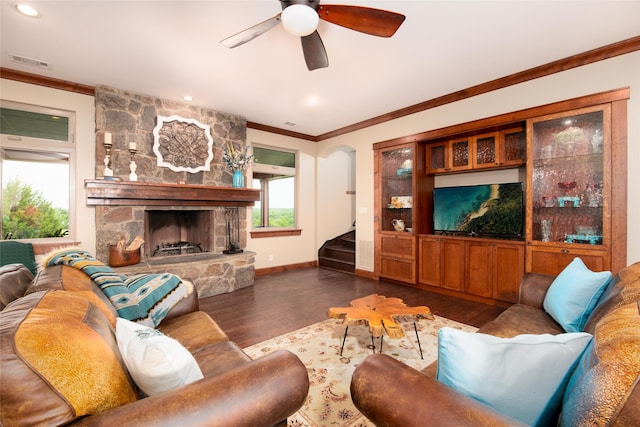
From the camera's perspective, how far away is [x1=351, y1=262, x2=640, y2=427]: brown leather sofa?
58 centimetres

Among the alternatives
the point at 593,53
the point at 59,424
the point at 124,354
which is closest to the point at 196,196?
the point at 124,354

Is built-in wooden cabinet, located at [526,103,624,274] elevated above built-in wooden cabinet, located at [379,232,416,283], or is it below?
above

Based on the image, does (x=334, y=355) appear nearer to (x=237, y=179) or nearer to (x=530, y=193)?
(x=530, y=193)

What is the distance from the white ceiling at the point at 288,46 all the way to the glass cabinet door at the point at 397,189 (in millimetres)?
1026

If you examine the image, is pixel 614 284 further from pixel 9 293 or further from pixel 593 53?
pixel 9 293

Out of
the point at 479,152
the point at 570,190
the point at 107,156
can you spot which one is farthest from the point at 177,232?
the point at 570,190

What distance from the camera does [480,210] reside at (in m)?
3.77

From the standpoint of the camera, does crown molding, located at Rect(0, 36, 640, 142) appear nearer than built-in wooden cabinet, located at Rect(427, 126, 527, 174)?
Yes

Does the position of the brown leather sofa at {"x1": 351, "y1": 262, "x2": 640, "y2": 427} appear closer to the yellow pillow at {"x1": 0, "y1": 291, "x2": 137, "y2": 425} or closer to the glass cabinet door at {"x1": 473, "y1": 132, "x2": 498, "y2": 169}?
the yellow pillow at {"x1": 0, "y1": 291, "x2": 137, "y2": 425}

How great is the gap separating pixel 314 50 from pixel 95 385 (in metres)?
2.46

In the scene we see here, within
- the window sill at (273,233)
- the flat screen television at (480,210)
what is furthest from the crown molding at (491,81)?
the window sill at (273,233)

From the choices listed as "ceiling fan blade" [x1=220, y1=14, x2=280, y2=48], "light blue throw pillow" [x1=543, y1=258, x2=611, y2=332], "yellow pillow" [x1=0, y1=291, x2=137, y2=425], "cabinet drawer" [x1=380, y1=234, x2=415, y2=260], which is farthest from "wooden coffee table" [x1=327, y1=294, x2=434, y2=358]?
"ceiling fan blade" [x1=220, y1=14, x2=280, y2=48]

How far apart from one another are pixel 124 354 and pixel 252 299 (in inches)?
111

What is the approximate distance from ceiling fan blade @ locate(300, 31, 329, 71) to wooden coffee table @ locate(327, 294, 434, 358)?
2.11 m
